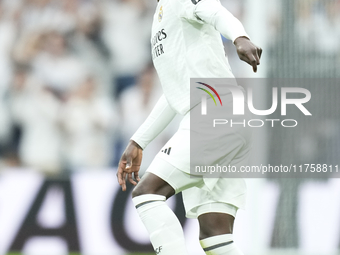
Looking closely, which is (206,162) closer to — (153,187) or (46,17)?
(153,187)

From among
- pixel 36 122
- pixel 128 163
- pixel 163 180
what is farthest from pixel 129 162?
pixel 36 122

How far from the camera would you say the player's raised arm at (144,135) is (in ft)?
7.79

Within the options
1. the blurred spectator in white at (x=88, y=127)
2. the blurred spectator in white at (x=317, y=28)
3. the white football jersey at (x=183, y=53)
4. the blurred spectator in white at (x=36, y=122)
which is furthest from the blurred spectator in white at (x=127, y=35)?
the white football jersey at (x=183, y=53)

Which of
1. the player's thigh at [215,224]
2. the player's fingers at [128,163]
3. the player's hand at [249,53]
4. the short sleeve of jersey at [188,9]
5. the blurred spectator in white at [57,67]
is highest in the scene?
the blurred spectator in white at [57,67]

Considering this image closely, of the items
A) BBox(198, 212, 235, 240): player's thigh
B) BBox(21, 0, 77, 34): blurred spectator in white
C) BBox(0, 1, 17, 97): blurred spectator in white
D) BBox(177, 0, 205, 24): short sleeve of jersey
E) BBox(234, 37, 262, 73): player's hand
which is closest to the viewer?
BBox(234, 37, 262, 73): player's hand

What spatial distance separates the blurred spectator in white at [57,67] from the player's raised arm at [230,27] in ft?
10.9

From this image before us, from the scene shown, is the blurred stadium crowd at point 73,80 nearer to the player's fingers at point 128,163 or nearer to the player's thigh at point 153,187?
the player's fingers at point 128,163

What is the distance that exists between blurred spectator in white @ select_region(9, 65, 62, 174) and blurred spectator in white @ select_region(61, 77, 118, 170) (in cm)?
10

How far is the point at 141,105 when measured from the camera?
193 inches

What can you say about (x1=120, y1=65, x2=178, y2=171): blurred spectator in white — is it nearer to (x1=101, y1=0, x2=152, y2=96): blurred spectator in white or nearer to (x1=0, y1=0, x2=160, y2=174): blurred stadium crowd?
(x1=0, y1=0, x2=160, y2=174): blurred stadium crowd

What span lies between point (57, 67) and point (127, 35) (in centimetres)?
74

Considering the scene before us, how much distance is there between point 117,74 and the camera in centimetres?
525

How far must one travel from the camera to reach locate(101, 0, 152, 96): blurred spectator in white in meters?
5.23

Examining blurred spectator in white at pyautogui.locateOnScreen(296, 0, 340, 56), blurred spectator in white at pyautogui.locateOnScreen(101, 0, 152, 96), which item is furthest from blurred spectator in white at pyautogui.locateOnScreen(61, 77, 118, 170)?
blurred spectator in white at pyautogui.locateOnScreen(296, 0, 340, 56)
